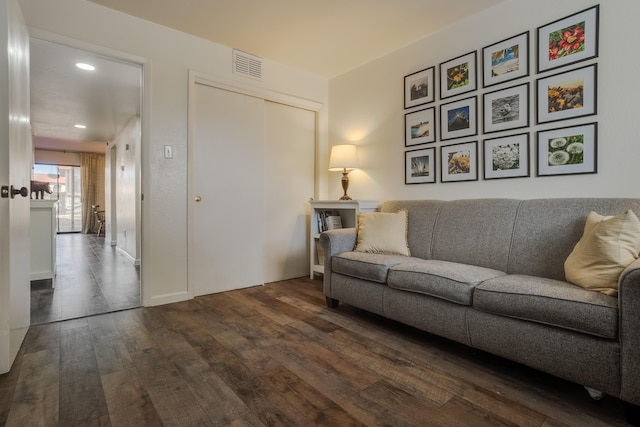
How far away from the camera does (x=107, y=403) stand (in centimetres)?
139

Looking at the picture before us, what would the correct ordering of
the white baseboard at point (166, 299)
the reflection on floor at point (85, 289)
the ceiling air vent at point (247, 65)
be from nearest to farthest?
the reflection on floor at point (85, 289) → the white baseboard at point (166, 299) → the ceiling air vent at point (247, 65)

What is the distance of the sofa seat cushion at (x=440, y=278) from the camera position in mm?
1780

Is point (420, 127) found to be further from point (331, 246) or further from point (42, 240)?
point (42, 240)

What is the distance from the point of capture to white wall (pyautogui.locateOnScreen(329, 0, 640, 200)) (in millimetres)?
1957

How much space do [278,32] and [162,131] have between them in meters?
1.34

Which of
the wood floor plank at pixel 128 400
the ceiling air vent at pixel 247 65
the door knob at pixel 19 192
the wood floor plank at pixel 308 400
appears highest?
the ceiling air vent at pixel 247 65

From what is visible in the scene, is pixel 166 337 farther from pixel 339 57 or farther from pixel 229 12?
pixel 339 57

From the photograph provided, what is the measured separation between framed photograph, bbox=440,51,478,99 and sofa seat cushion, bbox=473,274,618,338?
5.56ft

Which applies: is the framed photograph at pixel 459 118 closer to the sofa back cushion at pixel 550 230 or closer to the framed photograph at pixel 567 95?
the framed photograph at pixel 567 95

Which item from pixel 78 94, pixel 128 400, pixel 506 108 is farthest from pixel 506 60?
pixel 78 94

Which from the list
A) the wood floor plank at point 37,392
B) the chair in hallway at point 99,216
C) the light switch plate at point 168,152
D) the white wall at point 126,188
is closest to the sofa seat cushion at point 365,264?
the light switch plate at point 168,152

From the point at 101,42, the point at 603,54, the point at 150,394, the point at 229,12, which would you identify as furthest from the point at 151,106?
the point at 603,54

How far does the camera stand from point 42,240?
3475 mm

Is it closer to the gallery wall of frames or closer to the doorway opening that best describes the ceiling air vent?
the doorway opening
